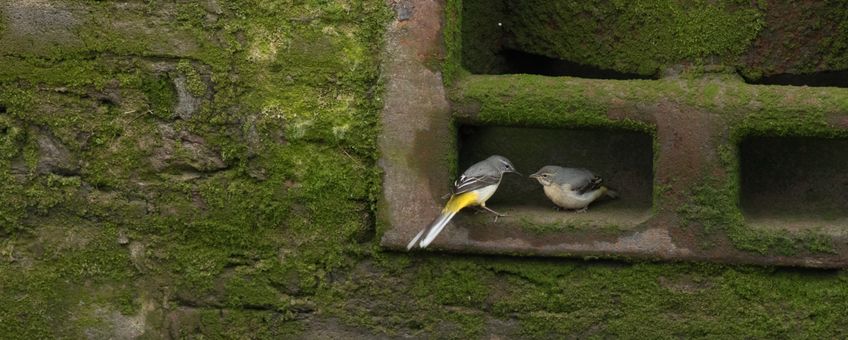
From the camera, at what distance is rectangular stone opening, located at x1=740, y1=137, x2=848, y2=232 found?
5727mm

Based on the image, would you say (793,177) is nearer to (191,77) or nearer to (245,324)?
(245,324)

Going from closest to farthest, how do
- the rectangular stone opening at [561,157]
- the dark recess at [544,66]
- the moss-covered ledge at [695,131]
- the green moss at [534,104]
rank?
1. the moss-covered ledge at [695,131]
2. the green moss at [534,104]
3. the rectangular stone opening at [561,157]
4. the dark recess at [544,66]

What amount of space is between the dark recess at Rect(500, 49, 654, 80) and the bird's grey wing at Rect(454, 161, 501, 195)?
0.90 metres

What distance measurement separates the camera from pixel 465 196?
5383 mm

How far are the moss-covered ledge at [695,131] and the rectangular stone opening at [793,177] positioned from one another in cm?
29

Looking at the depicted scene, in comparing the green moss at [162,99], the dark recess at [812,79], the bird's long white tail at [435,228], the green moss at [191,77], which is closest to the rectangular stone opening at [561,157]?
the bird's long white tail at [435,228]

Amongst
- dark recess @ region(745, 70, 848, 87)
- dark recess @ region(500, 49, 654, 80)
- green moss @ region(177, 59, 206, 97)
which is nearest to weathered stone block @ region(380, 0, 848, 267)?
dark recess @ region(745, 70, 848, 87)

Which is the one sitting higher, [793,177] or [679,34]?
[679,34]

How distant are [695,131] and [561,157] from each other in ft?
3.23

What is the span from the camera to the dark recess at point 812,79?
5.83m

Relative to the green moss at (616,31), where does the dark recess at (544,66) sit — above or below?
below

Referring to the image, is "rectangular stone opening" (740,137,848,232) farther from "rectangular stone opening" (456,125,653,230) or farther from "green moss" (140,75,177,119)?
"green moss" (140,75,177,119)

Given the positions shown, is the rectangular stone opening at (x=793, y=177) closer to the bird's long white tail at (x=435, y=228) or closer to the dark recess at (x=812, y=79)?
the dark recess at (x=812, y=79)

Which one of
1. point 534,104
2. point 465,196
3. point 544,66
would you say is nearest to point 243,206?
point 465,196
